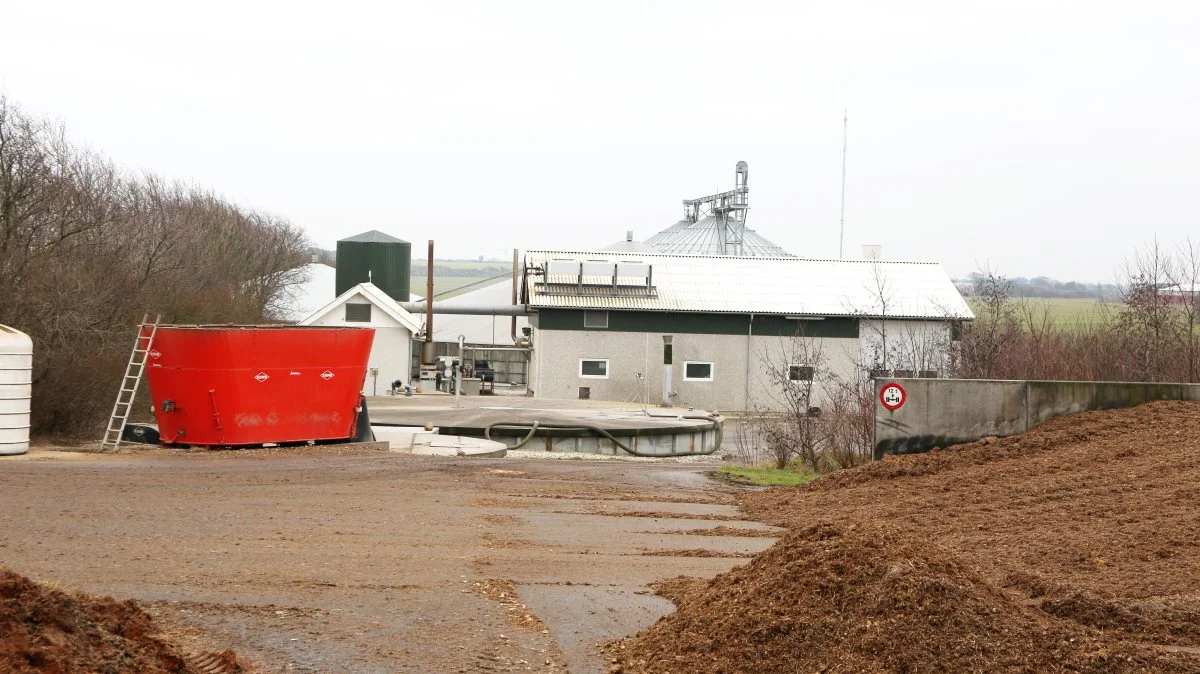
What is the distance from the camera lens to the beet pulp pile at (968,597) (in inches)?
277

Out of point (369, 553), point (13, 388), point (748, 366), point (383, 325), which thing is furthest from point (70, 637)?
point (748, 366)

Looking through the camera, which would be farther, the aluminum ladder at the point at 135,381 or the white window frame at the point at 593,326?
the white window frame at the point at 593,326

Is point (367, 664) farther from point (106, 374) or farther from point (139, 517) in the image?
point (106, 374)

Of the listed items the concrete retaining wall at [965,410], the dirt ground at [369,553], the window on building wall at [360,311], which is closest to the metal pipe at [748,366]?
the window on building wall at [360,311]

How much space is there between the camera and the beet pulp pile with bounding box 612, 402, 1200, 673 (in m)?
7.02

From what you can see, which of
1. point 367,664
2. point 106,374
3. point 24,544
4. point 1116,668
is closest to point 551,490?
point 24,544

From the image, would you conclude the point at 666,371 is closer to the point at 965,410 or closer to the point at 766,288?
the point at 766,288

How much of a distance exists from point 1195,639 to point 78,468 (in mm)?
16052

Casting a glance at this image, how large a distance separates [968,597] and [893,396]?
11.9 meters

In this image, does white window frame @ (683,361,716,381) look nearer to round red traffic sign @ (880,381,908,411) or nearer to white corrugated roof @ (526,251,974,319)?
white corrugated roof @ (526,251,974,319)

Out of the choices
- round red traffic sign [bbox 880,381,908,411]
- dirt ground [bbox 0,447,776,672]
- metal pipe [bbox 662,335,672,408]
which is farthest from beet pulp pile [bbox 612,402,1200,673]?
metal pipe [bbox 662,335,672,408]

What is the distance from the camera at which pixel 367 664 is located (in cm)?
784

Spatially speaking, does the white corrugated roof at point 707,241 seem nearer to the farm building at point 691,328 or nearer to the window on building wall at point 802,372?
the farm building at point 691,328

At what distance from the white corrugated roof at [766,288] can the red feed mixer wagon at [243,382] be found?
2421 centimetres
